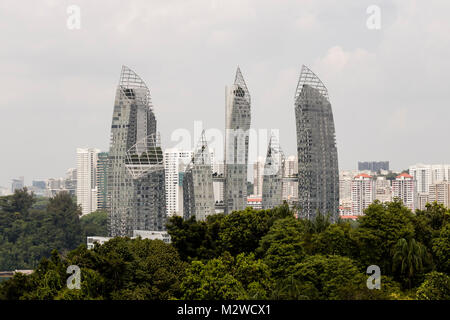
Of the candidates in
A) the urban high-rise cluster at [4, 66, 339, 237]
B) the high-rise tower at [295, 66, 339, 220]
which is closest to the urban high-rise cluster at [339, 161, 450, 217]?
the high-rise tower at [295, 66, 339, 220]

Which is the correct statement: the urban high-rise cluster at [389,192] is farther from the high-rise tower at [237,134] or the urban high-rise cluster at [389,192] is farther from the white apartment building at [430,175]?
the high-rise tower at [237,134]

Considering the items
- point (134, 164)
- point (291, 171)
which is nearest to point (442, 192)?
point (291, 171)

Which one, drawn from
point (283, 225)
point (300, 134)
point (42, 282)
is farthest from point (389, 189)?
point (42, 282)

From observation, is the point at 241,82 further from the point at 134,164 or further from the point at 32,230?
the point at 32,230

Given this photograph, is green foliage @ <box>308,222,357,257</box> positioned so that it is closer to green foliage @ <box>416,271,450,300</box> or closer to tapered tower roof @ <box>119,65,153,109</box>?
green foliage @ <box>416,271,450,300</box>

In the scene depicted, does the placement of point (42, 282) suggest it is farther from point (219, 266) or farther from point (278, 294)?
point (278, 294)
